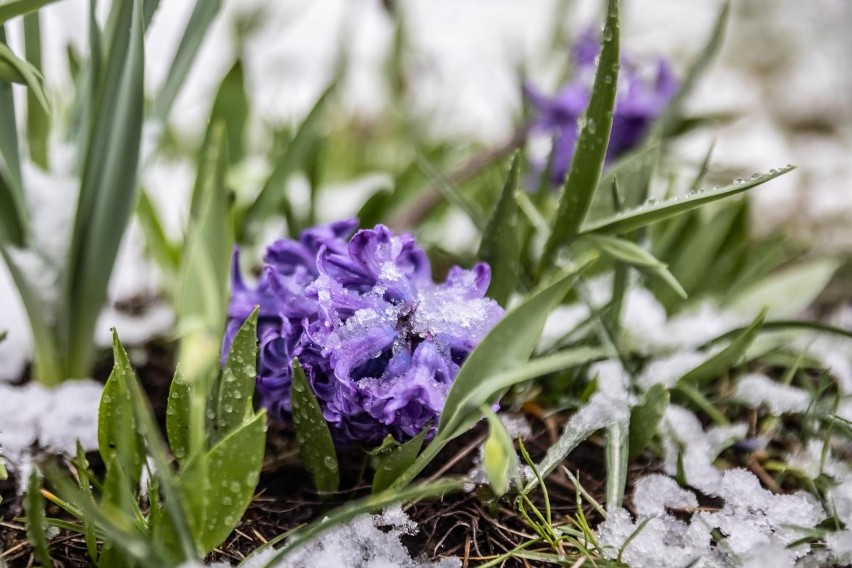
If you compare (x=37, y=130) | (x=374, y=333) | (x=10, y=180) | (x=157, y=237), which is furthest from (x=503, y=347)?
(x=37, y=130)

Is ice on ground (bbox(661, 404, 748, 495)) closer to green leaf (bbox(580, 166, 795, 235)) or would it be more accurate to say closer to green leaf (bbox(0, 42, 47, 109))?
green leaf (bbox(580, 166, 795, 235))

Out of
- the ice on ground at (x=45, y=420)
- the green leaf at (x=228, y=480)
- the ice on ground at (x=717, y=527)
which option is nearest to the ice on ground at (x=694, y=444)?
the ice on ground at (x=717, y=527)

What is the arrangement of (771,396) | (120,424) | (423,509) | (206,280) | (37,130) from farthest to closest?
(37,130) → (771,396) → (423,509) → (120,424) → (206,280)

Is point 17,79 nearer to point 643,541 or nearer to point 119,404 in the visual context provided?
point 119,404

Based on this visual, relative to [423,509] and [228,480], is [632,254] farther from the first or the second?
[228,480]

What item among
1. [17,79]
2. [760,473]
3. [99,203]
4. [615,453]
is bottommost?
[760,473]

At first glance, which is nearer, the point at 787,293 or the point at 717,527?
the point at 717,527

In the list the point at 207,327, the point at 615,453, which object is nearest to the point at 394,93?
the point at 615,453
